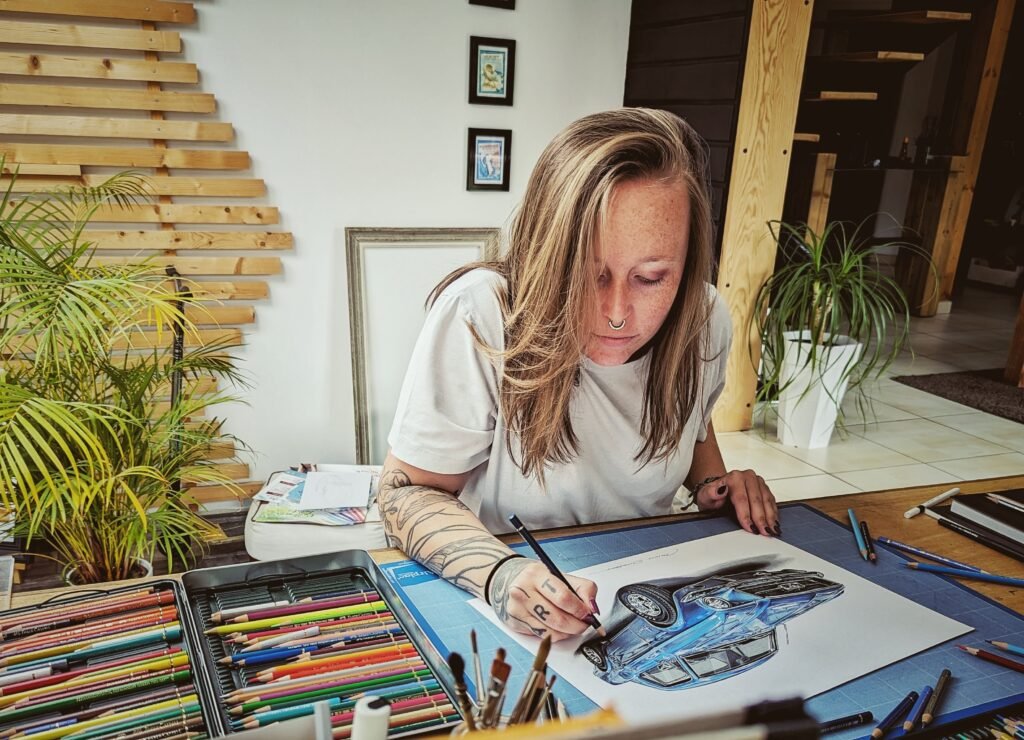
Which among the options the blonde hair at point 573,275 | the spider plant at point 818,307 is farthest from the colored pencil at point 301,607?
the spider plant at point 818,307

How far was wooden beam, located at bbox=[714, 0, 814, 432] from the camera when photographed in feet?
10.6

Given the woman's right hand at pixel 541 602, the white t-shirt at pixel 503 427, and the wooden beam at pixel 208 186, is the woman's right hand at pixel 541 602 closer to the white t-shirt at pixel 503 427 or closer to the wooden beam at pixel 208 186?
the white t-shirt at pixel 503 427

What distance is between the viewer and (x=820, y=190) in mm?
4582

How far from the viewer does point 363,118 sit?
2895 mm

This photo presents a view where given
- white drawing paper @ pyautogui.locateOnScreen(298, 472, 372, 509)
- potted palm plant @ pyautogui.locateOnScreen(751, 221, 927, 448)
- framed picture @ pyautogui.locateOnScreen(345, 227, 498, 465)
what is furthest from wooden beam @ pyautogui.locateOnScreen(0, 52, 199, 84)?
potted palm plant @ pyautogui.locateOnScreen(751, 221, 927, 448)

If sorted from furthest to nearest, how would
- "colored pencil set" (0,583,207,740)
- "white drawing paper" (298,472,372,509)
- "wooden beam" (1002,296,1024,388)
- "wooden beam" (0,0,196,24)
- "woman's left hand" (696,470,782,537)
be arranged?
"wooden beam" (1002,296,1024,388) < "white drawing paper" (298,472,372,509) < "wooden beam" (0,0,196,24) < "woman's left hand" (696,470,782,537) < "colored pencil set" (0,583,207,740)

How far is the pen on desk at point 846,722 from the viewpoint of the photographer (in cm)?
76

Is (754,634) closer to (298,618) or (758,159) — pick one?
(298,618)

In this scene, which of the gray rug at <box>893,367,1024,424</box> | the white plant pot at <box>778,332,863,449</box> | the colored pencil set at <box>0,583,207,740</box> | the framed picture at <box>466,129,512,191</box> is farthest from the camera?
the gray rug at <box>893,367,1024,424</box>

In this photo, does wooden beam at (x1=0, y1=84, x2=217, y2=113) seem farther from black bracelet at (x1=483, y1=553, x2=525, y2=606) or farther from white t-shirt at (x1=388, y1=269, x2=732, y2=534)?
black bracelet at (x1=483, y1=553, x2=525, y2=606)

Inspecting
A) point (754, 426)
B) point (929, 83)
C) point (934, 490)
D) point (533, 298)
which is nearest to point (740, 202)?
point (754, 426)

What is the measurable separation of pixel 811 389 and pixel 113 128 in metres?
3.06

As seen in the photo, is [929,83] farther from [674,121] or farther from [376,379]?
[674,121]

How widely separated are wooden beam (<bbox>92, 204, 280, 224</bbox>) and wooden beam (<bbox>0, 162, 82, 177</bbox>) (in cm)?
15
